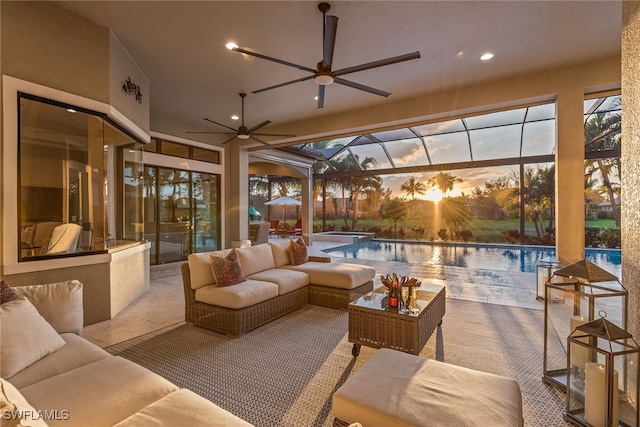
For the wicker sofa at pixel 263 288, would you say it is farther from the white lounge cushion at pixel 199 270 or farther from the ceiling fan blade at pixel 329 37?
the ceiling fan blade at pixel 329 37

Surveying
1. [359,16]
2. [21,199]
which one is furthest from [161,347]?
[359,16]

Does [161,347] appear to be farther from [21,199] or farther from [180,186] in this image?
[180,186]

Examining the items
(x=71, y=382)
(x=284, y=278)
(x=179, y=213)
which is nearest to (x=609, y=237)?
(x=284, y=278)

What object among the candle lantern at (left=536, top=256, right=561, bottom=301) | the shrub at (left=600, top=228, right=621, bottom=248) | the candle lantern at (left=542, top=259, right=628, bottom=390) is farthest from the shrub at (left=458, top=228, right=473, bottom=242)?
the candle lantern at (left=542, top=259, right=628, bottom=390)

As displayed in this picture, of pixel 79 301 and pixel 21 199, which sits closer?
pixel 79 301

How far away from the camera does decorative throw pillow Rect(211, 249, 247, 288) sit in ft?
11.3

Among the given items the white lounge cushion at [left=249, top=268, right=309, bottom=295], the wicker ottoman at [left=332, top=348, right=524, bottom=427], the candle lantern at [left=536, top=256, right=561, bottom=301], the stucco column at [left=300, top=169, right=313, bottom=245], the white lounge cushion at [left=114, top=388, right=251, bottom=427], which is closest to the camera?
the white lounge cushion at [left=114, top=388, right=251, bottom=427]

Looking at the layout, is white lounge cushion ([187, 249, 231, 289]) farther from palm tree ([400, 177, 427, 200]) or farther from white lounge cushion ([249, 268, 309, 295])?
palm tree ([400, 177, 427, 200])

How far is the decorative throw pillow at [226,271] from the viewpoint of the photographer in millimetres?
3443

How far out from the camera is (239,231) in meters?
8.01

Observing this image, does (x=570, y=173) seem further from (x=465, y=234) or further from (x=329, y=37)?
(x=465, y=234)

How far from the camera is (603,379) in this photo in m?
1.74

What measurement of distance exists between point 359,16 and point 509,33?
1.84 metres

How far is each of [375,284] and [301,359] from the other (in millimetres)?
2844
